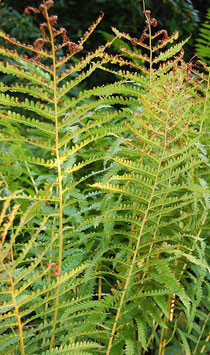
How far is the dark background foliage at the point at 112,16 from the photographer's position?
4121 millimetres

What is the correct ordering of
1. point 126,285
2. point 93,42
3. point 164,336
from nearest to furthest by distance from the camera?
point 126,285
point 164,336
point 93,42

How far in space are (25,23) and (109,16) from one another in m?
1.11

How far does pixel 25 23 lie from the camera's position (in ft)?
13.6

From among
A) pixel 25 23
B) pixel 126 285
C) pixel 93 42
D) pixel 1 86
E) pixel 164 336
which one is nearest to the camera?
pixel 1 86

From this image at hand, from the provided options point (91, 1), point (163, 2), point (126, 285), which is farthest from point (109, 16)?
point (126, 285)

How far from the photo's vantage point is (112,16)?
191 inches

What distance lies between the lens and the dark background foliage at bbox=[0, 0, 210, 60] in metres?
4.12

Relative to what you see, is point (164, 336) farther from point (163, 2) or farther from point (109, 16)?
point (109, 16)

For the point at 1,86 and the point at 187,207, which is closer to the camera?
the point at 1,86

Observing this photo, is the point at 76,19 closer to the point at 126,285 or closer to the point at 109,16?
the point at 109,16

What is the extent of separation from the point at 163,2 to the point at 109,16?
765 mm

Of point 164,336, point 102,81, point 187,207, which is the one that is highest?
point 102,81

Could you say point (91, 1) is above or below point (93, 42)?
above

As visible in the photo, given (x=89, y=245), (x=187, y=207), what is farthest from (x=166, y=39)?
(x=89, y=245)
